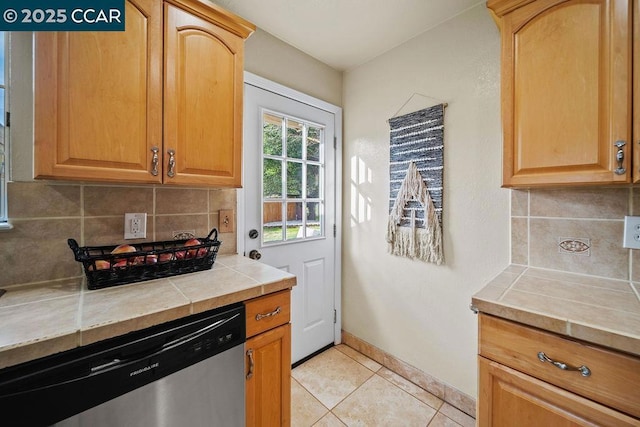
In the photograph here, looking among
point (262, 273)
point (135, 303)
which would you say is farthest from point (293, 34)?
point (135, 303)

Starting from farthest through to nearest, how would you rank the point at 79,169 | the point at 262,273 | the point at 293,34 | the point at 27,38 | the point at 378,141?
the point at 378,141, the point at 293,34, the point at 262,273, the point at 27,38, the point at 79,169

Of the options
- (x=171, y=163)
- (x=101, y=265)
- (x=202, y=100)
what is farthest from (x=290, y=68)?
(x=101, y=265)

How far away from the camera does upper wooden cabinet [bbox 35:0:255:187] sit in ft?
2.88

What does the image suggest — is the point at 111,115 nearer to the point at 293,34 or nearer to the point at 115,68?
the point at 115,68

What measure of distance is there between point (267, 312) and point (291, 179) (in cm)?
109

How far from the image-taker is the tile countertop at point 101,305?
62 cm

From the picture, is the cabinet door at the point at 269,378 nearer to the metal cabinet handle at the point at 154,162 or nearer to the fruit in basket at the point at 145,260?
the fruit in basket at the point at 145,260

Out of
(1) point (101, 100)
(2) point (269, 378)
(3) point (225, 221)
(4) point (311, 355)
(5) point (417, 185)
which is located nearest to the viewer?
(1) point (101, 100)

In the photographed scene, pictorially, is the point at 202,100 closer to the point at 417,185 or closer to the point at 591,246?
the point at 417,185

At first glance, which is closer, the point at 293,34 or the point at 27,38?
the point at 27,38

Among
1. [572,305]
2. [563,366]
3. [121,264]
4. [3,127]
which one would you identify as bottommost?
[563,366]

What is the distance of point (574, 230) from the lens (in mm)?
1194

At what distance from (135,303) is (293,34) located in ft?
5.95

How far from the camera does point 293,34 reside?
5.73ft
